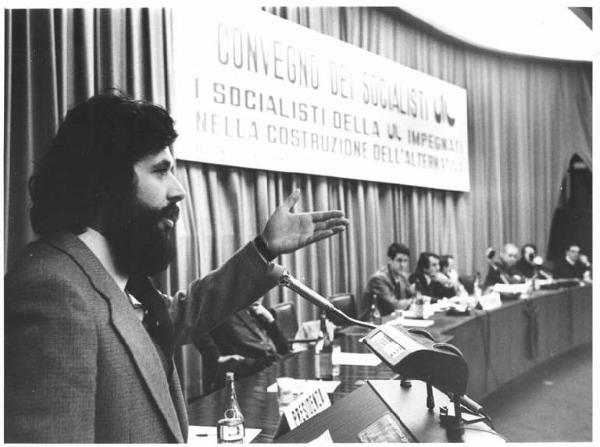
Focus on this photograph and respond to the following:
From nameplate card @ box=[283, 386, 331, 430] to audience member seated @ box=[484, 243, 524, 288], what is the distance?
4.16 metres

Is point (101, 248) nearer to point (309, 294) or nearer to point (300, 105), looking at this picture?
point (309, 294)

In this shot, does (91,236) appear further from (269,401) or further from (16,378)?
(269,401)

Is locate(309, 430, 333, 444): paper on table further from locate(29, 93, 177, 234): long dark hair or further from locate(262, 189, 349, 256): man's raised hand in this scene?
locate(29, 93, 177, 234): long dark hair

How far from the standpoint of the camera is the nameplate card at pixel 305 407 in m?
1.26

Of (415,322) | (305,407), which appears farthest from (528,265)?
(305,407)

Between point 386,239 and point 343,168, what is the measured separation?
1.49 meters

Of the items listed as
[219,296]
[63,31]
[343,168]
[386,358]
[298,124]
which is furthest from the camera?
[343,168]

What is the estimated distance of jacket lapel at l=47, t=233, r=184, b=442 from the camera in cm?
89

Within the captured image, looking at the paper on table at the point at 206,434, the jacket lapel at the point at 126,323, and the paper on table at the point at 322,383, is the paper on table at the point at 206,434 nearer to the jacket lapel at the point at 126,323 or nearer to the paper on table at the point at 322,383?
the paper on table at the point at 322,383

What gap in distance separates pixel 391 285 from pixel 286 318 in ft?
4.19

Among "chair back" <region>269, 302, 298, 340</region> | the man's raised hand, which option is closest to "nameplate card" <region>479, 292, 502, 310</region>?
"chair back" <region>269, 302, 298, 340</region>

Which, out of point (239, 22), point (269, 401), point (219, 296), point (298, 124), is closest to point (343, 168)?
point (298, 124)

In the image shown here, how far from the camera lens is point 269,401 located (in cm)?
175

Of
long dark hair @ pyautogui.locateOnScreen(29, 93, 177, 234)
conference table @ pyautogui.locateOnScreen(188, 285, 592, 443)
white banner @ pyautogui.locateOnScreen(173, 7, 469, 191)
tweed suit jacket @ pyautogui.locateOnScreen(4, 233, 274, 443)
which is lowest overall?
conference table @ pyautogui.locateOnScreen(188, 285, 592, 443)
